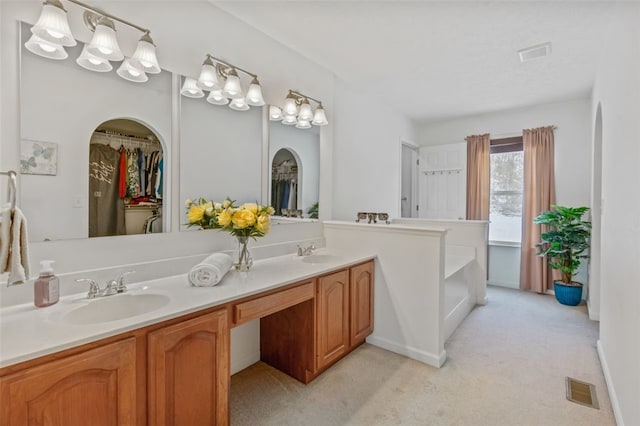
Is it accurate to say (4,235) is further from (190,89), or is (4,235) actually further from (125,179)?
(190,89)

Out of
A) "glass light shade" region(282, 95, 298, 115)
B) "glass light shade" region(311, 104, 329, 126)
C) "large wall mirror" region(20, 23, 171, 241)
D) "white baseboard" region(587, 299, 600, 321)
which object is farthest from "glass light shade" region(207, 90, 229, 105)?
"white baseboard" region(587, 299, 600, 321)

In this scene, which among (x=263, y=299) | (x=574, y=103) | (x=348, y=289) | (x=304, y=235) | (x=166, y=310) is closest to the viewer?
(x=166, y=310)

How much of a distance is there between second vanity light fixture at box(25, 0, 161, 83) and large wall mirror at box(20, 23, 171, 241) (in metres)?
0.04

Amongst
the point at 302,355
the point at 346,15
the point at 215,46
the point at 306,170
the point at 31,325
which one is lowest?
the point at 302,355

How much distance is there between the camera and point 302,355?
6.77ft

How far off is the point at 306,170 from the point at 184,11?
1.47 m

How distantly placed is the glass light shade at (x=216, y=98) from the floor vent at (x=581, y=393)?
302cm

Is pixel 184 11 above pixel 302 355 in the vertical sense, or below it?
above

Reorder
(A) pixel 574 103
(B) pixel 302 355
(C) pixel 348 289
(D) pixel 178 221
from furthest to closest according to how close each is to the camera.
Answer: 1. (A) pixel 574 103
2. (C) pixel 348 289
3. (B) pixel 302 355
4. (D) pixel 178 221

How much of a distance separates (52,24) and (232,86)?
0.92 meters

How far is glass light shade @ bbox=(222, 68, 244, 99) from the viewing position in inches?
79.8

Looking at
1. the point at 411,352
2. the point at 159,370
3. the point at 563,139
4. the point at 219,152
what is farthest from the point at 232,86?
the point at 563,139

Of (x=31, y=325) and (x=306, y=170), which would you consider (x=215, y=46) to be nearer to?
(x=306, y=170)

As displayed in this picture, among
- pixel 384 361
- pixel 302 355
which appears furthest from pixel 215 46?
pixel 384 361
